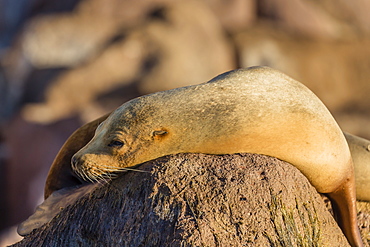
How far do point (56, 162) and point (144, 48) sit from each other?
25.2 feet

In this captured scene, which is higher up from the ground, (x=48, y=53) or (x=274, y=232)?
(x=48, y=53)

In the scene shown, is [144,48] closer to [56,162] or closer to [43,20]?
[43,20]

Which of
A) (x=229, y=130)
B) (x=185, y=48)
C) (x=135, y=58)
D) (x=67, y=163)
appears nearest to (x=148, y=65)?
(x=135, y=58)

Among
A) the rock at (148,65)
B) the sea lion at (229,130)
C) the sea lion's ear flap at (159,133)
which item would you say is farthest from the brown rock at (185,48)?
the sea lion's ear flap at (159,133)

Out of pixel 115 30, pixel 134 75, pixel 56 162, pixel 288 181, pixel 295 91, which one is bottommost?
pixel 288 181

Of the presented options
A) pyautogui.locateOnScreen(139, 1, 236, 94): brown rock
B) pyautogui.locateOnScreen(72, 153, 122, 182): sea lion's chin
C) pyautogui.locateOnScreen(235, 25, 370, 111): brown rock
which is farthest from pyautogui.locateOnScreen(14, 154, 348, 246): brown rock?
pyautogui.locateOnScreen(235, 25, 370, 111): brown rock

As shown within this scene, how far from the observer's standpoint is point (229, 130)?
12.1ft

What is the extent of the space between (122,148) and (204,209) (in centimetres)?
77

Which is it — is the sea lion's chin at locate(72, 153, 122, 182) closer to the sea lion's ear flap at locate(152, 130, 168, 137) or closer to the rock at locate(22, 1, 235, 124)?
the sea lion's ear flap at locate(152, 130, 168, 137)

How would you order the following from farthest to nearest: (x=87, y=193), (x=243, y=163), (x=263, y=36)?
(x=263, y=36) → (x=87, y=193) → (x=243, y=163)

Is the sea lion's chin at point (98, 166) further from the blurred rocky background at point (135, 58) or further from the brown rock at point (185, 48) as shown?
the brown rock at point (185, 48)

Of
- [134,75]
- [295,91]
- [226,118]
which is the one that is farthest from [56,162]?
[134,75]

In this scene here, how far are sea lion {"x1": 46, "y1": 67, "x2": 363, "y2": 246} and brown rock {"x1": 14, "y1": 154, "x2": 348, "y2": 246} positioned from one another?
Answer: 10cm

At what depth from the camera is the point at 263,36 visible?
1407cm
